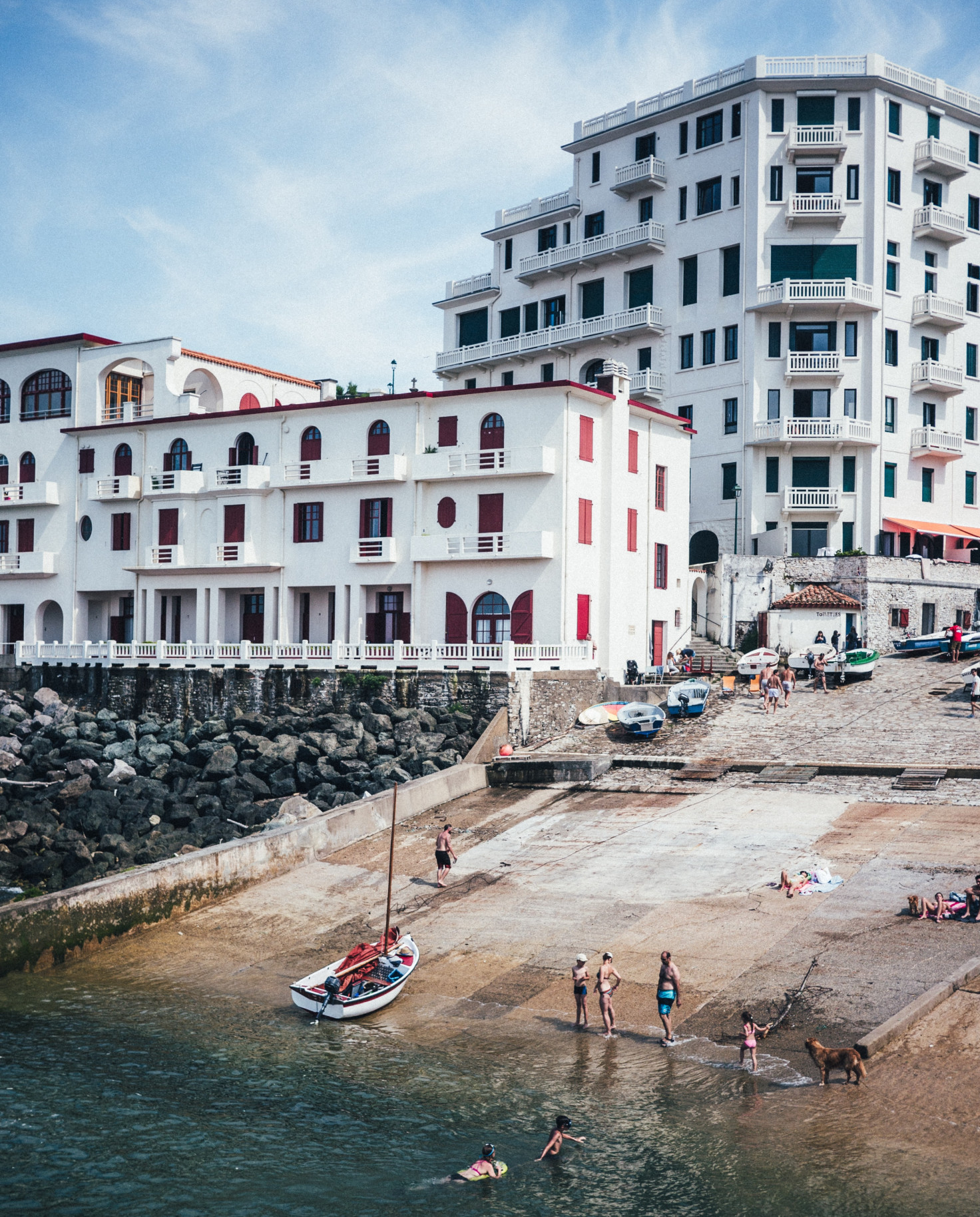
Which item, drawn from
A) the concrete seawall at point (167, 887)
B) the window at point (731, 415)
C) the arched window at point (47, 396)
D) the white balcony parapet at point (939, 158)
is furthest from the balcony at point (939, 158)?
the concrete seawall at point (167, 887)

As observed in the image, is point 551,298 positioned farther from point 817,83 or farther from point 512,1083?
point 512,1083

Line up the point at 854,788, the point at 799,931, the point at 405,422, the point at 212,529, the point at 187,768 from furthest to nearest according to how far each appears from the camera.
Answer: the point at 212,529 → the point at 405,422 → the point at 187,768 → the point at 854,788 → the point at 799,931

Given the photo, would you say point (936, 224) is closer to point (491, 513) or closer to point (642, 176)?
point (642, 176)

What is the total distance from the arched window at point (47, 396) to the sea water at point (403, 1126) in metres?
38.8

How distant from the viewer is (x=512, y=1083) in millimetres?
17594

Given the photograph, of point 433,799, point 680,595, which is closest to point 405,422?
point 680,595

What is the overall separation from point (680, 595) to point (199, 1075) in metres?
33.6

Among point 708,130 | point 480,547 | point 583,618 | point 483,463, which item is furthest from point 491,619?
point 708,130

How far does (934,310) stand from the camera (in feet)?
192

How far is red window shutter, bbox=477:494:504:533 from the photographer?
4284 cm

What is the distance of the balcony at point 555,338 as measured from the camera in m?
60.5

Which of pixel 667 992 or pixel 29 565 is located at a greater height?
pixel 29 565

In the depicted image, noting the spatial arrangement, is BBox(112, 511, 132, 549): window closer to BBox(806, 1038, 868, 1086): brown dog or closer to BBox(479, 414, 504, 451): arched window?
BBox(479, 414, 504, 451): arched window

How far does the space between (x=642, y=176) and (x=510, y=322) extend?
11.7 metres
